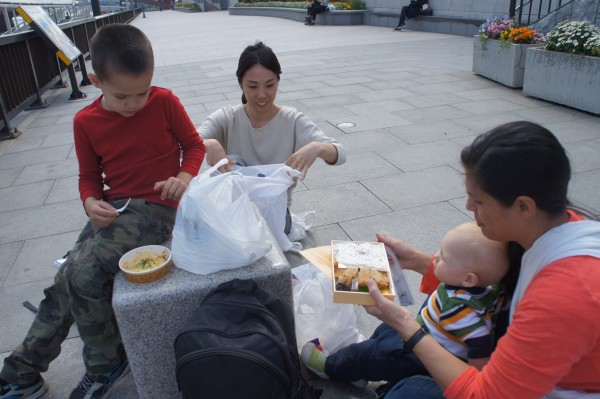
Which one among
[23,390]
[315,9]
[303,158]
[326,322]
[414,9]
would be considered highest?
[315,9]

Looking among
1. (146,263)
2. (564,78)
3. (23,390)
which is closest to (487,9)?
(564,78)

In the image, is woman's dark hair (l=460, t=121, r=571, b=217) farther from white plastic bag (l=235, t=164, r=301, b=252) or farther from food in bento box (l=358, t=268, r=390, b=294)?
white plastic bag (l=235, t=164, r=301, b=252)

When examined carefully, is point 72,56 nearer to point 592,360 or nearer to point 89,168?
point 89,168

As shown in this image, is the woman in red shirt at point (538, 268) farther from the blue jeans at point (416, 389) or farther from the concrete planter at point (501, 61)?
the concrete planter at point (501, 61)

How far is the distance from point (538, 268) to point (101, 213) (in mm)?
1668

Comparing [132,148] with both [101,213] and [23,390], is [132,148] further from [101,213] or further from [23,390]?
[23,390]

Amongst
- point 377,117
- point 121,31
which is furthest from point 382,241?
point 377,117

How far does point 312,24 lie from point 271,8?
7.83 m

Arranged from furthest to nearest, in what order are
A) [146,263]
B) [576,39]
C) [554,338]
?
[576,39] → [146,263] → [554,338]

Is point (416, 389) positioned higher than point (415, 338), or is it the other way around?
point (415, 338)

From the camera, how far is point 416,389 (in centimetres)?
168

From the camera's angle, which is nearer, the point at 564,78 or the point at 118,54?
the point at 118,54

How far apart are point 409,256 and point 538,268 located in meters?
0.75

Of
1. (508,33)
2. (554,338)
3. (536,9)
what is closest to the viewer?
(554,338)
